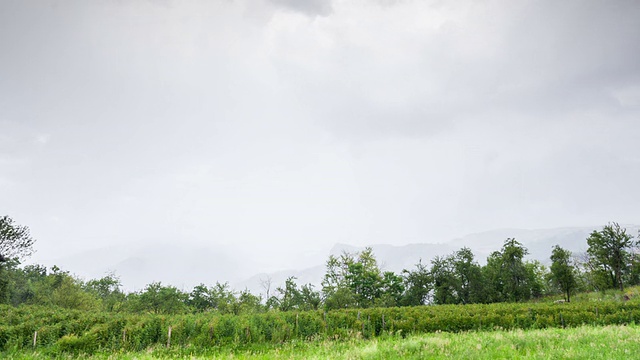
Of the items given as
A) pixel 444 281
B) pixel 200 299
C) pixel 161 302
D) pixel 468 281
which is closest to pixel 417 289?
pixel 444 281

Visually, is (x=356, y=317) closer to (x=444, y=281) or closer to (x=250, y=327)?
(x=250, y=327)

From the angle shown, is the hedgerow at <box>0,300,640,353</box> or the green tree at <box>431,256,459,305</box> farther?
the green tree at <box>431,256,459,305</box>

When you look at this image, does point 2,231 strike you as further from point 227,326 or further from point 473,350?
point 473,350

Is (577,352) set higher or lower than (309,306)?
higher

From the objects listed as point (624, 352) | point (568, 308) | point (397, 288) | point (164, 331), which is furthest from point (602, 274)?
point (164, 331)

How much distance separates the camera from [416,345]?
13422 millimetres

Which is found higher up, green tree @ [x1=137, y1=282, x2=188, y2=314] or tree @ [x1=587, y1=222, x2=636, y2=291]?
tree @ [x1=587, y1=222, x2=636, y2=291]

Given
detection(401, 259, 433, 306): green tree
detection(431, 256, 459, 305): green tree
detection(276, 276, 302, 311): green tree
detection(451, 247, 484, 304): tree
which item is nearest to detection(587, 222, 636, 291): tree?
detection(451, 247, 484, 304): tree

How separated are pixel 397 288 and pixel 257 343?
50.0m

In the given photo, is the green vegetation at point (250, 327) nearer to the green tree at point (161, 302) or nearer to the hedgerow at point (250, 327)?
the hedgerow at point (250, 327)

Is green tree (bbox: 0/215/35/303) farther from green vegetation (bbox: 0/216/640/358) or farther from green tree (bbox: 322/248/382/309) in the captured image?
green tree (bbox: 322/248/382/309)

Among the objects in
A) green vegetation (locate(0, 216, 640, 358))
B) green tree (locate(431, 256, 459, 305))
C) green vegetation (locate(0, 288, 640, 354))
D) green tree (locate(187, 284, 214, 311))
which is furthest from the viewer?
green tree (locate(187, 284, 214, 311))

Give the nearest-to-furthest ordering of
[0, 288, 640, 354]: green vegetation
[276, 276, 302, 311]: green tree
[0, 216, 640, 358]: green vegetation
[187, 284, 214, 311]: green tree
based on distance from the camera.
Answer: [0, 216, 640, 358]: green vegetation
[0, 288, 640, 354]: green vegetation
[276, 276, 302, 311]: green tree
[187, 284, 214, 311]: green tree

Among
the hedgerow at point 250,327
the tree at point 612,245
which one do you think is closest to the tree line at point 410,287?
the tree at point 612,245
